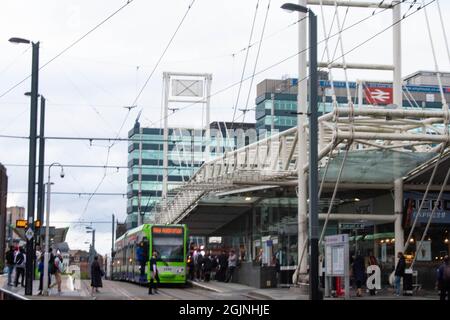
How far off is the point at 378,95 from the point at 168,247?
1231 centimetres

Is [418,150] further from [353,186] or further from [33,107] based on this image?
[33,107]

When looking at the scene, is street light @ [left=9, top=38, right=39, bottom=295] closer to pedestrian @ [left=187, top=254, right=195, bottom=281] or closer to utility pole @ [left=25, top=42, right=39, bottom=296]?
utility pole @ [left=25, top=42, right=39, bottom=296]

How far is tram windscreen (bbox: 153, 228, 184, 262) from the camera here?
139 ft

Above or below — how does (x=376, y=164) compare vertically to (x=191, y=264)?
above

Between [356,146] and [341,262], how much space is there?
12.4m

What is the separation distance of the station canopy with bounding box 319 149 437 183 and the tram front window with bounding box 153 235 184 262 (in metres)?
8.15

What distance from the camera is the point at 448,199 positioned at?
1544 inches

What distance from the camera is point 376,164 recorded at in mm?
36594

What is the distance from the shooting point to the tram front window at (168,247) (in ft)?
139

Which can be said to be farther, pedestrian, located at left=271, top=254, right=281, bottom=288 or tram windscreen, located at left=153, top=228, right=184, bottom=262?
tram windscreen, located at left=153, top=228, right=184, bottom=262

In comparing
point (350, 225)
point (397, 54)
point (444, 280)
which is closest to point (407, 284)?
point (444, 280)

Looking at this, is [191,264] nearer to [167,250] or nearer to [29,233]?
[167,250]

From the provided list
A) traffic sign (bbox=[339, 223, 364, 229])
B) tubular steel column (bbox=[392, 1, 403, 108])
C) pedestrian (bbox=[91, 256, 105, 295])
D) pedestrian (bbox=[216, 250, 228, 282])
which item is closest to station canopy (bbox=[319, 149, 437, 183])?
traffic sign (bbox=[339, 223, 364, 229])
